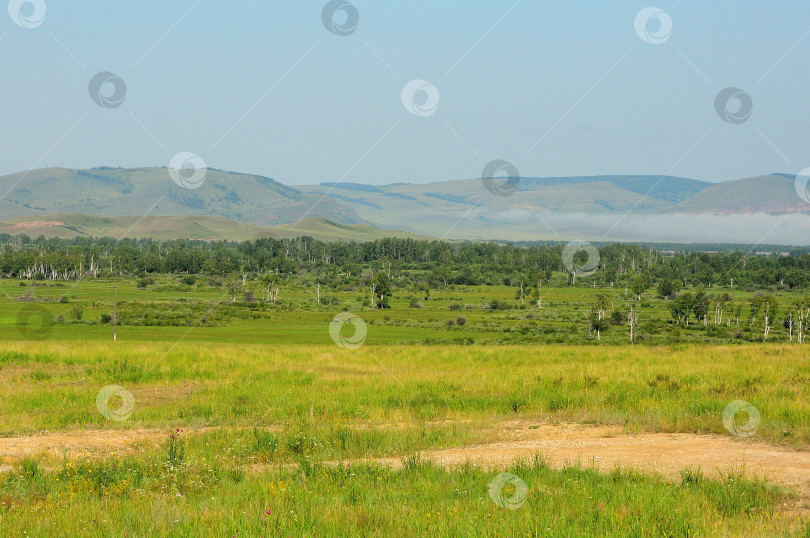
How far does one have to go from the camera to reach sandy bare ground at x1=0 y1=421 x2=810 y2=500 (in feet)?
39.4

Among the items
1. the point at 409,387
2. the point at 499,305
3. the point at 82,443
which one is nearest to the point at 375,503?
the point at 82,443

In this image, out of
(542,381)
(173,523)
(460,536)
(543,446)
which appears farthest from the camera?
(542,381)

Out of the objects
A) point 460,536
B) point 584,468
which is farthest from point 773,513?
point 460,536

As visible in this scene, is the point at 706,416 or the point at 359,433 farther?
the point at 706,416

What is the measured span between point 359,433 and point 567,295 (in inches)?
5910

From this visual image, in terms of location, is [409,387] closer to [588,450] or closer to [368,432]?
[368,432]

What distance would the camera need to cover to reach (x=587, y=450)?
13953 mm

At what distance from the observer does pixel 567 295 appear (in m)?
160

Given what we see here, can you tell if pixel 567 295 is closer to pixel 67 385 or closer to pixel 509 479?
pixel 67 385

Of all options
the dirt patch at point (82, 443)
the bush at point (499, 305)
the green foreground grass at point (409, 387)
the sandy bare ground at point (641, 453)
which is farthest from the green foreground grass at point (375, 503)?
the bush at point (499, 305)

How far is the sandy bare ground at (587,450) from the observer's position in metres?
12.0

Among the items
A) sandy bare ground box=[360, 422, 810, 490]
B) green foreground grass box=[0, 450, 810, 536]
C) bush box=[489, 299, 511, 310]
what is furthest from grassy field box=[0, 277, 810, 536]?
bush box=[489, 299, 511, 310]

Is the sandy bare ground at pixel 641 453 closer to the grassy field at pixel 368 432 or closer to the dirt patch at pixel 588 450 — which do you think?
the dirt patch at pixel 588 450

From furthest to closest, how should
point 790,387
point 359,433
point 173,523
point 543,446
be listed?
point 790,387
point 359,433
point 543,446
point 173,523
